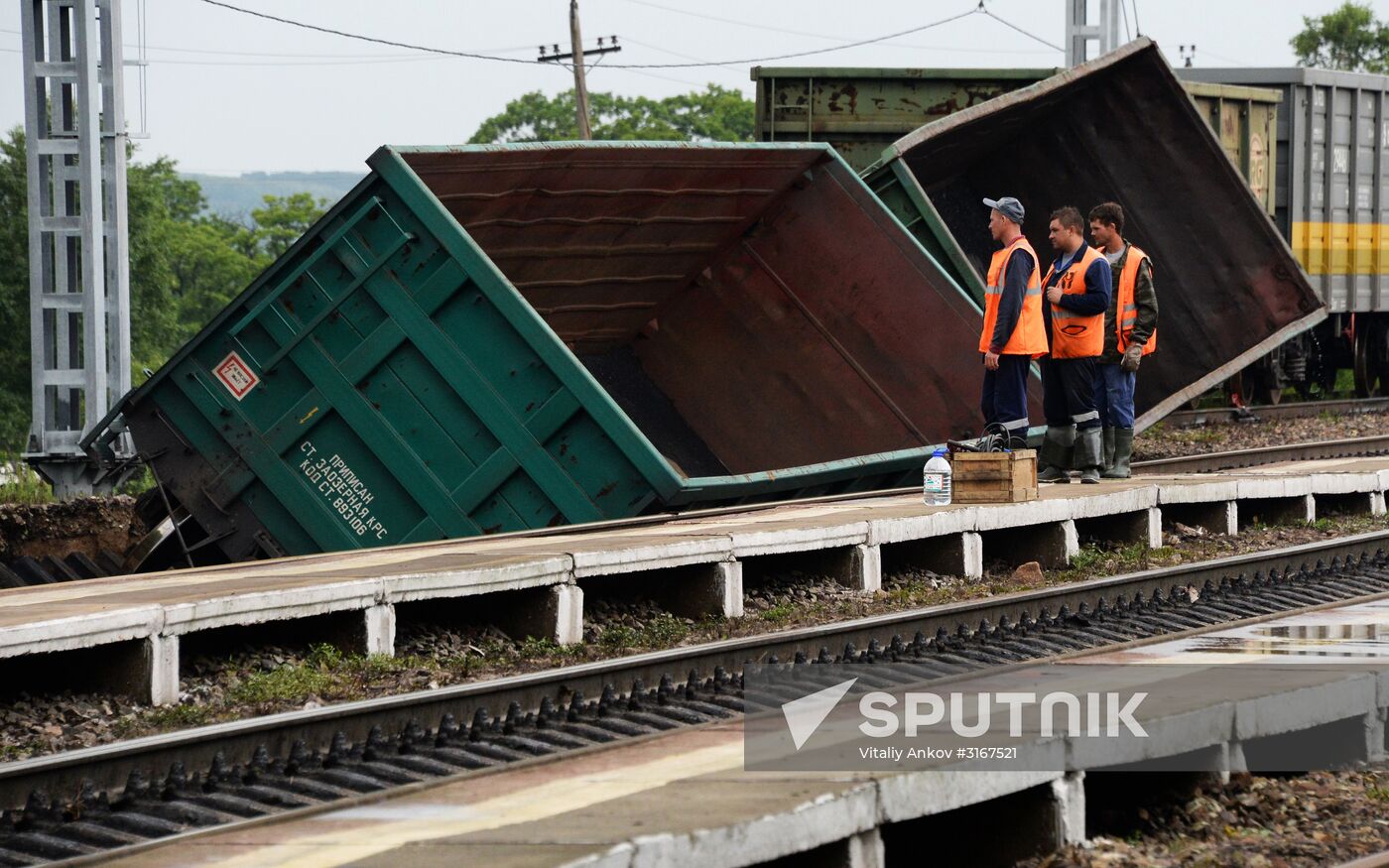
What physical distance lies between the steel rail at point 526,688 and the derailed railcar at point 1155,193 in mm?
4294

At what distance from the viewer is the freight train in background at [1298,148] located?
53.8ft

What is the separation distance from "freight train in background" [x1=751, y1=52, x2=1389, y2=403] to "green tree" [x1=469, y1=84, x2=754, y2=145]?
7000 centimetres

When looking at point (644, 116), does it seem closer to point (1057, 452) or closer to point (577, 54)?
point (577, 54)

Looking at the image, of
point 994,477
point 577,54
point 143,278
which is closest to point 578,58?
point 577,54

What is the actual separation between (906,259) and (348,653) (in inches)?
225

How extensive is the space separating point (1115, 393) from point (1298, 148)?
505 inches

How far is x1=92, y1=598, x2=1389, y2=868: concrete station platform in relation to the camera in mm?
3934

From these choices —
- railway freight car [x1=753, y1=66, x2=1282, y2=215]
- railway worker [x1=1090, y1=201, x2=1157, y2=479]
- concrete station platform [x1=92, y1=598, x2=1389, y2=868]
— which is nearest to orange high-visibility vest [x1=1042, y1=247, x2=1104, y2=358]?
railway worker [x1=1090, y1=201, x2=1157, y2=479]

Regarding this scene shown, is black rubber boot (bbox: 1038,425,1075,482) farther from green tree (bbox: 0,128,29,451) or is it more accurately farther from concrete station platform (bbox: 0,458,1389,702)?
green tree (bbox: 0,128,29,451)

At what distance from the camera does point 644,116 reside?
96375mm

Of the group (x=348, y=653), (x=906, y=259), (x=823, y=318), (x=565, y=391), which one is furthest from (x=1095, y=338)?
(x=348, y=653)

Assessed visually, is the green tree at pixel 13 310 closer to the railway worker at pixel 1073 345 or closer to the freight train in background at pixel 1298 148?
the freight train in background at pixel 1298 148

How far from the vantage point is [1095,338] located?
10.8 metres

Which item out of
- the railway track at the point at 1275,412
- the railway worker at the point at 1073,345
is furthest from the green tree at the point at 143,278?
the railway worker at the point at 1073,345
